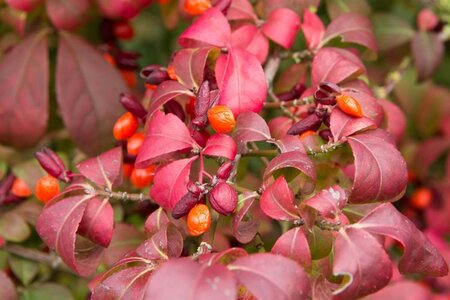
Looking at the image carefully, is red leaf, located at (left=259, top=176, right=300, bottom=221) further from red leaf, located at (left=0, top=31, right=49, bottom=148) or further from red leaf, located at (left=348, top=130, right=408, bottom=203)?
red leaf, located at (left=0, top=31, right=49, bottom=148)

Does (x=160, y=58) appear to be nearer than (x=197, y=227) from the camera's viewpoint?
No

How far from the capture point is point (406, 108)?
1.61m

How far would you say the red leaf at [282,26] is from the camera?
110 centimetres

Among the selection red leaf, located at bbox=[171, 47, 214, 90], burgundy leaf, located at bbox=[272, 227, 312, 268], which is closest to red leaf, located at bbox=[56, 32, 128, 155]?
red leaf, located at bbox=[171, 47, 214, 90]

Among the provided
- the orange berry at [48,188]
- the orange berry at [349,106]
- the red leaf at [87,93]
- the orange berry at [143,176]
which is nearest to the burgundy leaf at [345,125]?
the orange berry at [349,106]

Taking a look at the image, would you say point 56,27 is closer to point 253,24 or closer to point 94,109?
point 94,109

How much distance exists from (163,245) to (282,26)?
44 cm

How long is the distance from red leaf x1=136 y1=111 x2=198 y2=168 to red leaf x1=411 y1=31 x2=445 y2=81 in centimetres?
72

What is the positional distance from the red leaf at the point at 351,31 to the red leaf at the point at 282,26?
7 centimetres

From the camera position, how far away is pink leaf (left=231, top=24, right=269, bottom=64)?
1086mm

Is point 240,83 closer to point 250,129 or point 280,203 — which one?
point 250,129

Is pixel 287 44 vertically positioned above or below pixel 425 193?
above

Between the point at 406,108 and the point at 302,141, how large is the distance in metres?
0.73

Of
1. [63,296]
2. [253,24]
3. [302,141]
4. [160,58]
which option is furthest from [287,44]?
[160,58]
